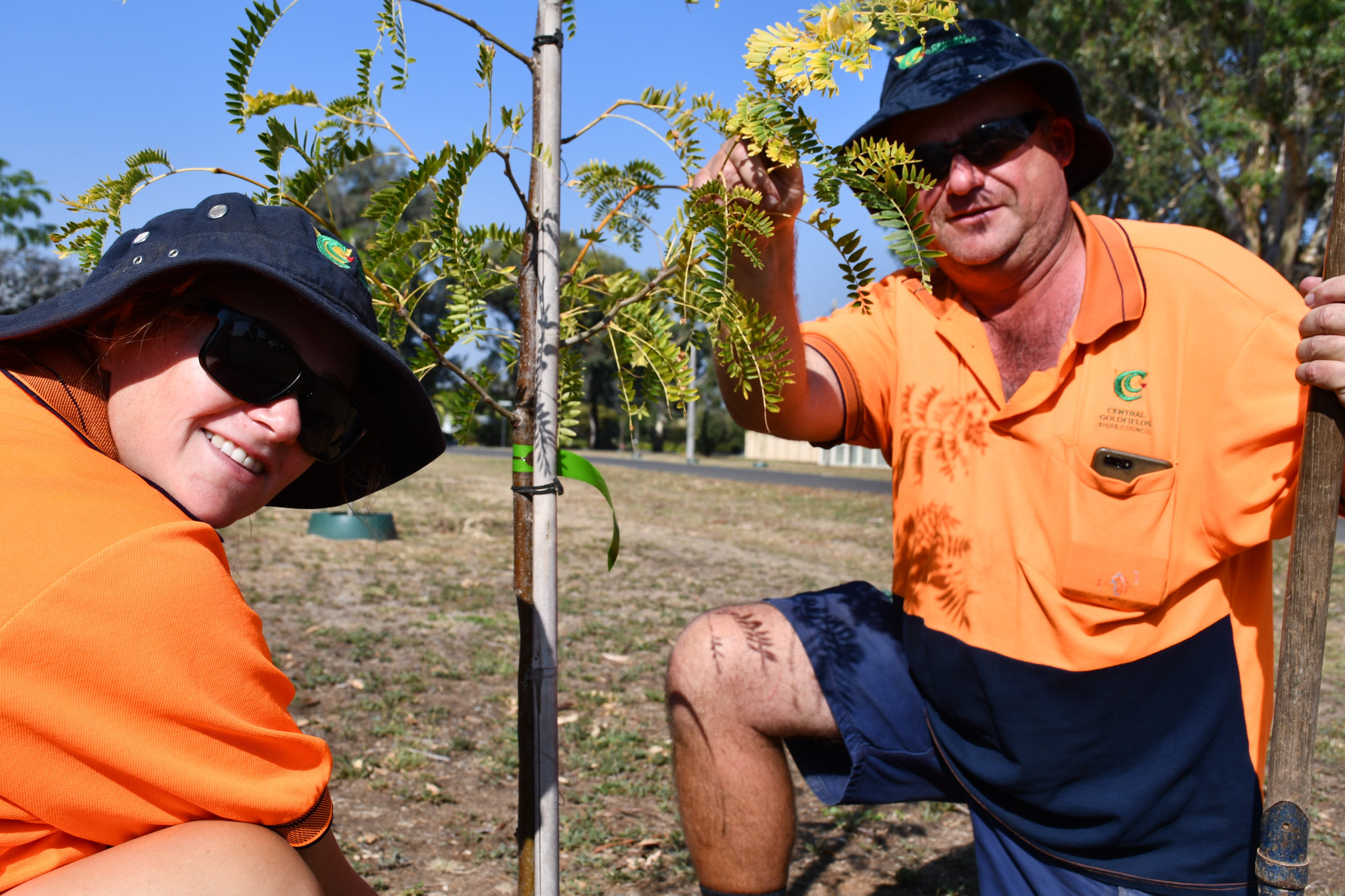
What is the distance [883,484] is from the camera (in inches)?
794

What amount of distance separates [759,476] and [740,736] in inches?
805

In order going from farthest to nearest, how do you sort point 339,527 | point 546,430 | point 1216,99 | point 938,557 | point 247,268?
point 1216,99 → point 339,527 → point 938,557 → point 546,430 → point 247,268

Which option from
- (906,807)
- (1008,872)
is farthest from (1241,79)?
(1008,872)

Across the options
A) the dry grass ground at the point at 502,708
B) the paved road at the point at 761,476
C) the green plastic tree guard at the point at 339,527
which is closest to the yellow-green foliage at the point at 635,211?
the dry grass ground at the point at 502,708

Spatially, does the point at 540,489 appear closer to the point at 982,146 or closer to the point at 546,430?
the point at 546,430

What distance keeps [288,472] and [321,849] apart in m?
0.58

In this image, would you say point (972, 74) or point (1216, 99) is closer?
point (972, 74)

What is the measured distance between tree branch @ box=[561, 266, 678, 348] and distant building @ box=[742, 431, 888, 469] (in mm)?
31510

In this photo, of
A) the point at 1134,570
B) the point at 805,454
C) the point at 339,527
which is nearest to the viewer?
the point at 1134,570

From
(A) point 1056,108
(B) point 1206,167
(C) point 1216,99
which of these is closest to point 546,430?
(A) point 1056,108

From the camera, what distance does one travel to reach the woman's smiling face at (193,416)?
1290mm

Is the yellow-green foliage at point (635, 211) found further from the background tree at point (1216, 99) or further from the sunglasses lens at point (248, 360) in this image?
the background tree at point (1216, 99)

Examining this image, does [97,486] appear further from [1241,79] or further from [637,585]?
[1241,79]

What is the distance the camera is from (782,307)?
5.82 feet
